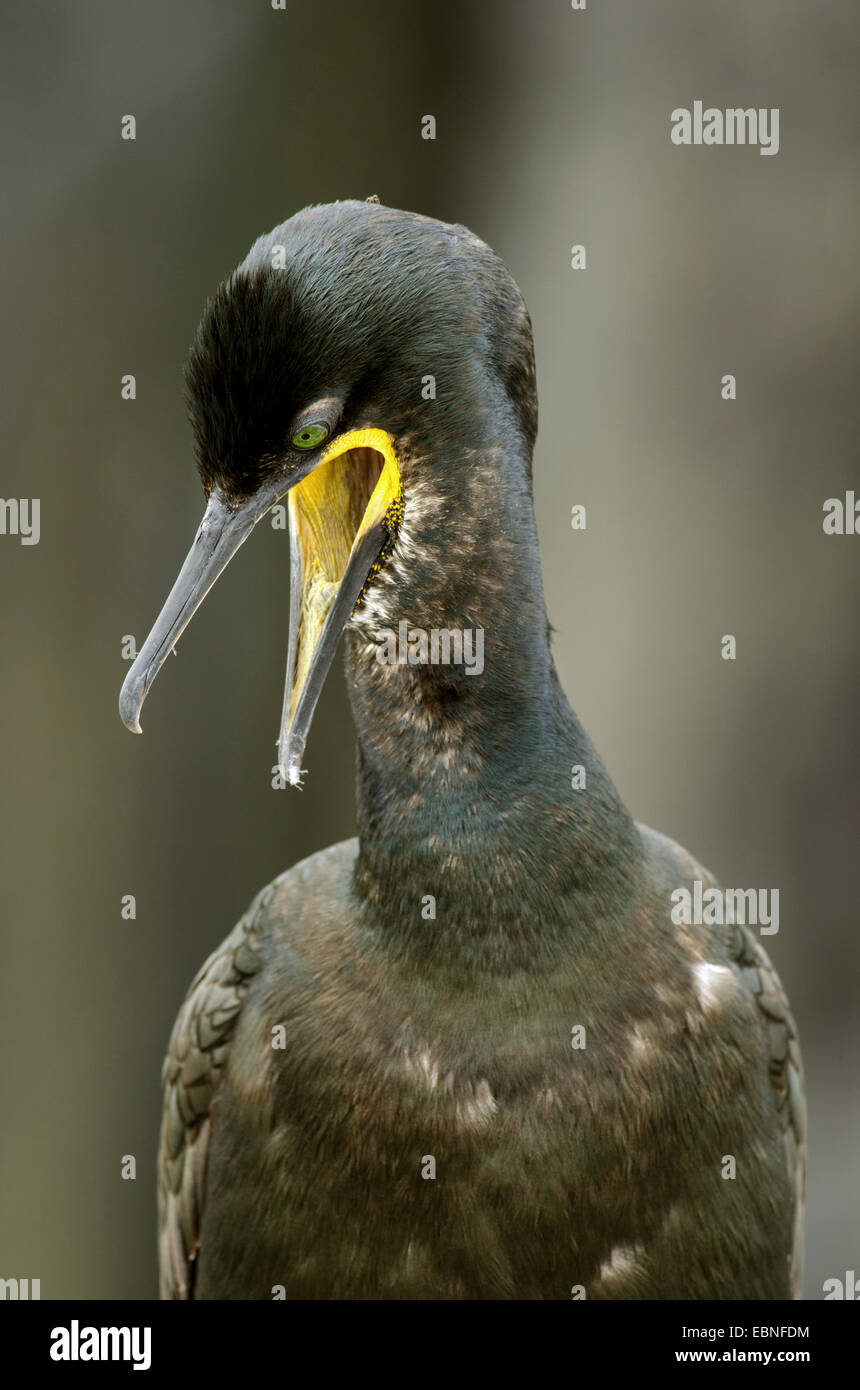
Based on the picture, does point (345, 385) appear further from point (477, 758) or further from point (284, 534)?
point (284, 534)

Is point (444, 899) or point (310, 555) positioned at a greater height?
point (310, 555)

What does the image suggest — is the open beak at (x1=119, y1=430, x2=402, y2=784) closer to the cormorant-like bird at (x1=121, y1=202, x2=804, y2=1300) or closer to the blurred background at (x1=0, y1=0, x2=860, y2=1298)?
the cormorant-like bird at (x1=121, y1=202, x2=804, y2=1300)

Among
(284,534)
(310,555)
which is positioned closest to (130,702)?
(310,555)

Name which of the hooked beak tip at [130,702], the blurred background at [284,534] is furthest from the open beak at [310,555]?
the blurred background at [284,534]

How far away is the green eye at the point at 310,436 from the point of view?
1488 millimetres

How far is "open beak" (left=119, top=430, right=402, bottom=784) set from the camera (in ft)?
5.04

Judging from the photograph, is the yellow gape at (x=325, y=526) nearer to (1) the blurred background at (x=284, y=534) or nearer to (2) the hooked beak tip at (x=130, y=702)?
(2) the hooked beak tip at (x=130, y=702)

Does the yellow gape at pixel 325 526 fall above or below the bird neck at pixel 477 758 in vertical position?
above

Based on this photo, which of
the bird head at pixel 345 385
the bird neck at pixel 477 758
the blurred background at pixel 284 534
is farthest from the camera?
the blurred background at pixel 284 534

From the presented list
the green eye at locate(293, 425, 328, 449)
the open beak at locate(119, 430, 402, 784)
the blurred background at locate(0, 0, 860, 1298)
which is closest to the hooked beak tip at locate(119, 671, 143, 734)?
the open beak at locate(119, 430, 402, 784)

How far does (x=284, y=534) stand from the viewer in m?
3.28

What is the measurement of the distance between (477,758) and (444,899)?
0.49 ft

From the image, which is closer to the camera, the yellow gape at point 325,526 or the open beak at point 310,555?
the open beak at point 310,555
